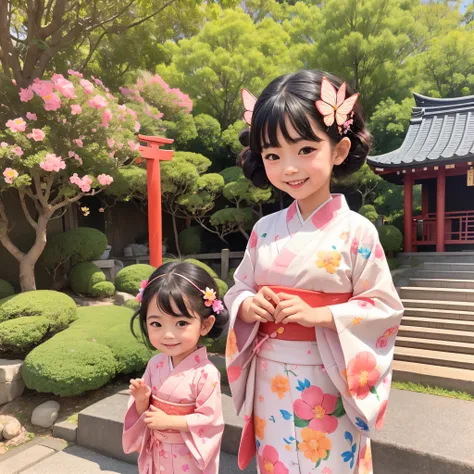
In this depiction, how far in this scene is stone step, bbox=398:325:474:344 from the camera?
611 cm

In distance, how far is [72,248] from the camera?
27.3 ft

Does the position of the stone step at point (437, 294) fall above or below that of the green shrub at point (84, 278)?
below

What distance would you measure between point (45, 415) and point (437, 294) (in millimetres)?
6540

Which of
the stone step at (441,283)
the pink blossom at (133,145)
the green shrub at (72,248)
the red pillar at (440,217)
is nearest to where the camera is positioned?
the pink blossom at (133,145)

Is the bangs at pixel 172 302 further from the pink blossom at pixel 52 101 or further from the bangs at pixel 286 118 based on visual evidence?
the pink blossom at pixel 52 101

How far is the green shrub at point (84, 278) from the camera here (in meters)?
7.99

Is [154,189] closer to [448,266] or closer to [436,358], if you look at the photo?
[436,358]

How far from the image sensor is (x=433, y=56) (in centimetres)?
1533

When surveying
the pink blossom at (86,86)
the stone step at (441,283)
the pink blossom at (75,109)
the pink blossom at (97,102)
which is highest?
the pink blossom at (86,86)

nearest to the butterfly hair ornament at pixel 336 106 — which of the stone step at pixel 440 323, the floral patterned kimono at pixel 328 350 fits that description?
the floral patterned kimono at pixel 328 350

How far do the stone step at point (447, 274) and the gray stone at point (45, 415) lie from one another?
279 inches

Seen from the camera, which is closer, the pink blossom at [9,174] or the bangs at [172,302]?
the bangs at [172,302]

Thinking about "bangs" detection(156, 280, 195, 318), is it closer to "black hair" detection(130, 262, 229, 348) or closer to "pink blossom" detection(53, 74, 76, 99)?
"black hair" detection(130, 262, 229, 348)

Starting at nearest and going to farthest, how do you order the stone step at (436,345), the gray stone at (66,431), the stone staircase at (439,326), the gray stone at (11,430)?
the gray stone at (66,431) < the gray stone at (11,430) < the stone staircase at (439,326) < the stone step at (436,345)
